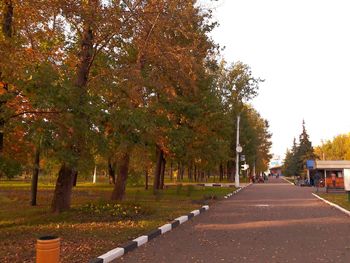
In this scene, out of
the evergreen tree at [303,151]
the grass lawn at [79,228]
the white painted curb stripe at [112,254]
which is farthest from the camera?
the evergreen tree at [303,151]

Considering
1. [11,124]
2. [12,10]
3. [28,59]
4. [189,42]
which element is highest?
[189,42]

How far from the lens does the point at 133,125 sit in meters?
11.4

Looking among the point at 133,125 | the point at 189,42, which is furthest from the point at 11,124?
the point at 189,42

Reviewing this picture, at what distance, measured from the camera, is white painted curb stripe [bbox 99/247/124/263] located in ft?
24.3

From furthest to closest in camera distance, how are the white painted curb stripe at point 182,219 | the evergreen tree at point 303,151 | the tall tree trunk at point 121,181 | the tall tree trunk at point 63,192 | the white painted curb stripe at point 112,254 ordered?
the evergreen tree at point 303,151 < the tall tree trunk at point 121,181 < the tall tree trunk at point 63,192 < the white painted curb stripe at point 182,219 < the white painted curb stripe at point 112,254

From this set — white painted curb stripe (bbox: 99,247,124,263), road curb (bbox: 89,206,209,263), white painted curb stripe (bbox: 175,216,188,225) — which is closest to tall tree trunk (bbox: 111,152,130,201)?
white painted curb stripe (bbox: 175,216,188,225)

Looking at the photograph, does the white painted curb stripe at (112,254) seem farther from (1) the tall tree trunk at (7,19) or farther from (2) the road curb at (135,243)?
(1) the tall tree trunk at (7,19)

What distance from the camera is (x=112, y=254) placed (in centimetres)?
768

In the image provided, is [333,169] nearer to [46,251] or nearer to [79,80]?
[79,80]

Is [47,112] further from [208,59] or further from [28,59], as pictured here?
[208,59]

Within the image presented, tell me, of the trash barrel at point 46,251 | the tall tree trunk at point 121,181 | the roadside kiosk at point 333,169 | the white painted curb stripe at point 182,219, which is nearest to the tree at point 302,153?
the roadside kiosk at point 333,169

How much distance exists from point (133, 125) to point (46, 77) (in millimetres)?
2721

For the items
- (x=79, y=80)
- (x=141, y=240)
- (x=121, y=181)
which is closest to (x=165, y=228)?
(x=141, y=240)

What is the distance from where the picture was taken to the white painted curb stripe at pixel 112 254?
24.3 ft
